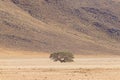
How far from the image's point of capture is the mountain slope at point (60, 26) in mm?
108863

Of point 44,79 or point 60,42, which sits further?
point 60,42

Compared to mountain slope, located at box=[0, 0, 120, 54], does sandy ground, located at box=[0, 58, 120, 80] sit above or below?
below

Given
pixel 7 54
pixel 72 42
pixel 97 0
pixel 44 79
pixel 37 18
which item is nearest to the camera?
pixel 44 79

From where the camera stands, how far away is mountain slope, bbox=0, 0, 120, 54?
10886 cm

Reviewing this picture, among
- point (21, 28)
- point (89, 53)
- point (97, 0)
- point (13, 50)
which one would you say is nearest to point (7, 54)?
point (13, 50)

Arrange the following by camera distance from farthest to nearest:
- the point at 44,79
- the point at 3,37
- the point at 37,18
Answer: the point at 37,18 < the point at 3,37 < the point at 44,79

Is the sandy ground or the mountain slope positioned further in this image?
the mountain slope

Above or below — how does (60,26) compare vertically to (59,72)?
Answer: above

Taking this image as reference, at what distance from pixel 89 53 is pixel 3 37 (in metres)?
19.7

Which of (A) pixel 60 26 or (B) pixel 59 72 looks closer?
(B) pixel 59 72

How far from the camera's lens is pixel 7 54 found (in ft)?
324

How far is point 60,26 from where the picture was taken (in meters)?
125

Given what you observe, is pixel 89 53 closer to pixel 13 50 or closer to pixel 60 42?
pixel 60 42

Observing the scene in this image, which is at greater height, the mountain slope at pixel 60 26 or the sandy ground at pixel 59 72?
the mountain slope at pixel 60 26
